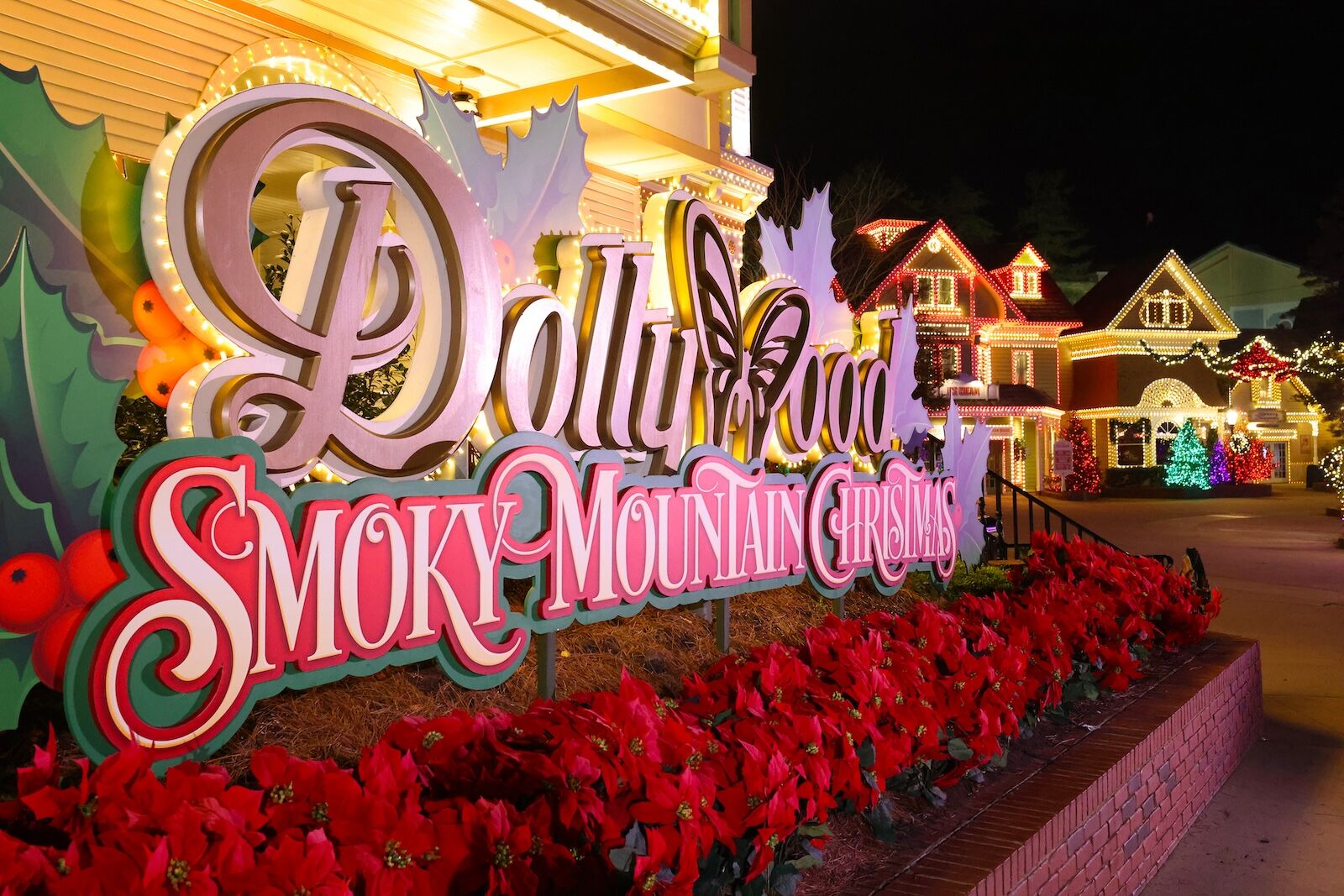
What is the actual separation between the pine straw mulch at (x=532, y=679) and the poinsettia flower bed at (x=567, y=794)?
568mm

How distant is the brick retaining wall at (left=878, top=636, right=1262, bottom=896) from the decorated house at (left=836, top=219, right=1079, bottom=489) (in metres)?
25.5

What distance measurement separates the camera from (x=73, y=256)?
3.23 metres

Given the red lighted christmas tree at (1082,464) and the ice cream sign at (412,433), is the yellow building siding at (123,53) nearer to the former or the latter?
the ice cream sign at (412,433)

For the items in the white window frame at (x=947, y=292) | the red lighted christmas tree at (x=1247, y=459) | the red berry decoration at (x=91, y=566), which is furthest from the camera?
the red lighted christmas tree at (x=1247, y=459)

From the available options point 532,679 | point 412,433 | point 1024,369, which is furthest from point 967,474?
point 1024,369

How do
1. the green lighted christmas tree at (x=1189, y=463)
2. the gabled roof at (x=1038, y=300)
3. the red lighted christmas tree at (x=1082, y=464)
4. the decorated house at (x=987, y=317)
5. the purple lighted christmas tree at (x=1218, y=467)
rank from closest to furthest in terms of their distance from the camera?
the decorated house at (x=987, y=317) → the green lighted christmas tree at (x=1189, y=463) → the red lighted christmas tree at (x=1082, y=464) → the purple lighted christmas tree at (x=1218, y=467) → the gabled roof at (x=1038, y=300)

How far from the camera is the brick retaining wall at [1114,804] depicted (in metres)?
3.83

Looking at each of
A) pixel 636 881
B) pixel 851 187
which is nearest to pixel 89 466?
pixel 636 881

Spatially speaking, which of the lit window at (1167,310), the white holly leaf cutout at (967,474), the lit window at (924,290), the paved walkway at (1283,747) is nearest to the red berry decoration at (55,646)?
the paved walkway at (1283,747)

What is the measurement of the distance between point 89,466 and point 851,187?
30.9 m

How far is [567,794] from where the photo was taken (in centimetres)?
289

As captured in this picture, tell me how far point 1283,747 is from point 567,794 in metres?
6.46

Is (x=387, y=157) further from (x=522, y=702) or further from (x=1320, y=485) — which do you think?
(x=1320, y=485)

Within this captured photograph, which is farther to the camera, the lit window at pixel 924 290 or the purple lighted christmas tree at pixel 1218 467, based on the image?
the purple lighted christmas tree at pixel 1218 467
